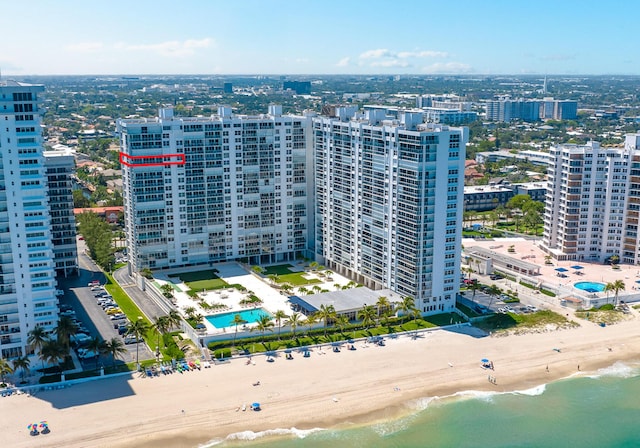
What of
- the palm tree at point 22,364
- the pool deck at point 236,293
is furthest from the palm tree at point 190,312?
the palm tree at point 22,364

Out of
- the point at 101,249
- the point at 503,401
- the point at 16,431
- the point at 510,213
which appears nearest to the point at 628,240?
the point at 510,213

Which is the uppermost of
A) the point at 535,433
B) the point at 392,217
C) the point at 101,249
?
the point at 392,217

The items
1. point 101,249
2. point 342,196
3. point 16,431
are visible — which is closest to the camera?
point 16,431

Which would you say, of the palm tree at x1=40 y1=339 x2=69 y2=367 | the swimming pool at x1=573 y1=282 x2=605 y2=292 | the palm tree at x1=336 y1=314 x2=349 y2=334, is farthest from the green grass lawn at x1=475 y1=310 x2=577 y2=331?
the palm tree at x1=40 y1=339 x2=69 y2=367

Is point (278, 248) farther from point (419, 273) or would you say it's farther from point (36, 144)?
point (36, 144)

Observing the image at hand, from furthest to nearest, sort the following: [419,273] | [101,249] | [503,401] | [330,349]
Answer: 1. [101,249]
2. [419,273]
3. [330,349]
4. [503,401]

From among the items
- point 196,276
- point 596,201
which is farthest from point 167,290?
point 596,201

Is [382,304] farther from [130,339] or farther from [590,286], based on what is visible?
[590,286]
